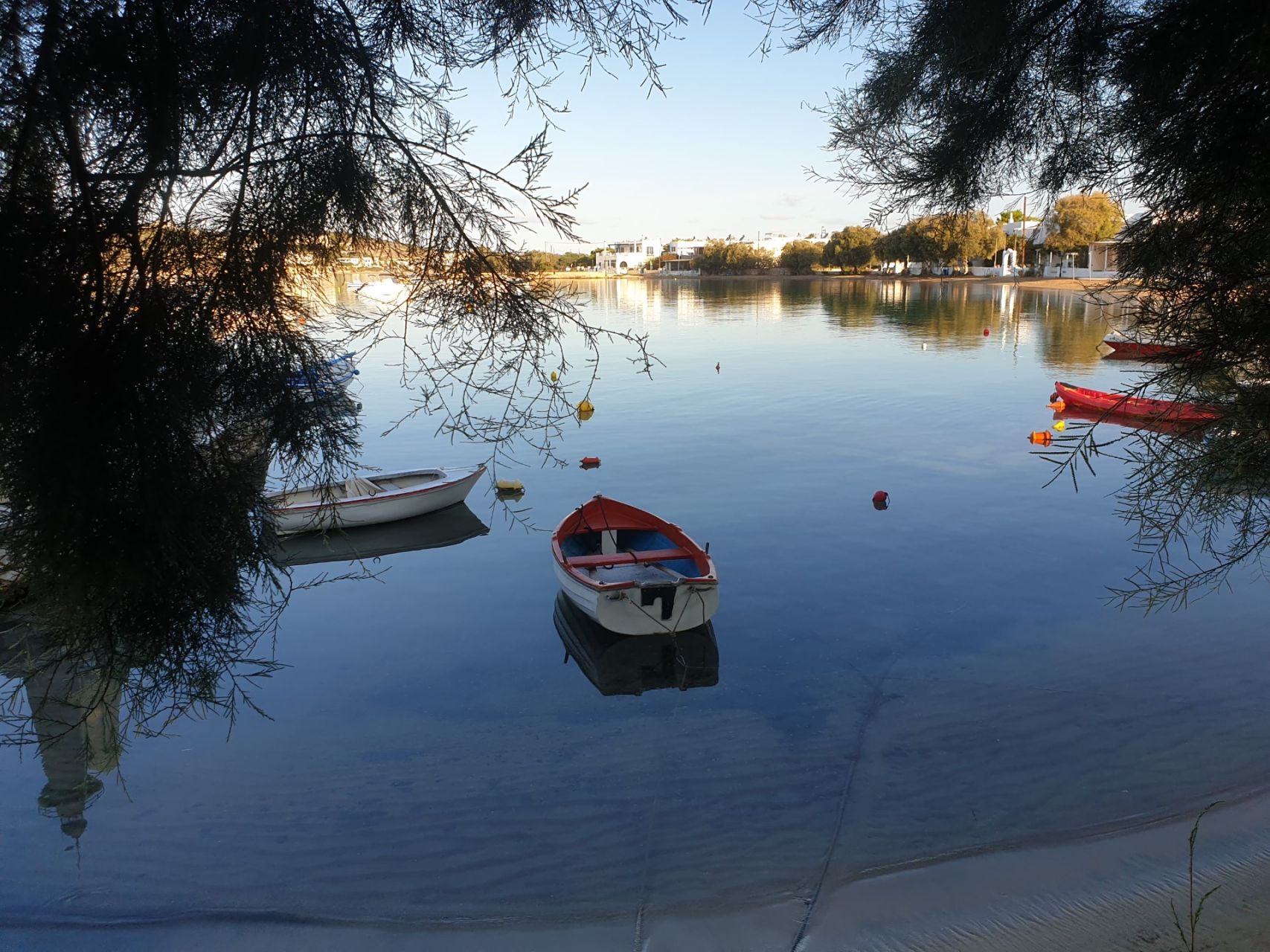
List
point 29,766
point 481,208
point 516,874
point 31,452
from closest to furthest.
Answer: point 31,452 < point 481,208 < point 516,874 < point 29,766

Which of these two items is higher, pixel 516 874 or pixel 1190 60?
pixel 1190 60

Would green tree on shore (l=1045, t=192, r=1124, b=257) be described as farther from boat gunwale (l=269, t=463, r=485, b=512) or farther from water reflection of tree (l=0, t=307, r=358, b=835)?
boat gunwale (l=269, t=463, r=485, b=512)

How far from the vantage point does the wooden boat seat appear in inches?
385

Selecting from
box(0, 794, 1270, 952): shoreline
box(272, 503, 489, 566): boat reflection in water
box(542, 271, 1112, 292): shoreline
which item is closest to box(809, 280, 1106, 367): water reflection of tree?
box(542, 271, 1112, 292): shoreline

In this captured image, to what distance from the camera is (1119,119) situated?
3568mm

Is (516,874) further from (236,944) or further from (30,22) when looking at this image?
(30,22)

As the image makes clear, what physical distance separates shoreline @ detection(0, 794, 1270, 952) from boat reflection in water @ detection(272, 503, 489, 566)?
7519 millimetres

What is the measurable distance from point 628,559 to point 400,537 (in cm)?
→ 528

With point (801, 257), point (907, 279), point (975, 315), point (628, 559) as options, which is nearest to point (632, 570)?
point (628, 559)

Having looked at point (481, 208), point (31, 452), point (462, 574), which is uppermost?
point (481, 208)

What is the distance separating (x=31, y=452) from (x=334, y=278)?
108cm

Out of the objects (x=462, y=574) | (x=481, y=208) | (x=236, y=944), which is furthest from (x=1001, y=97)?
(x=462, y=574)

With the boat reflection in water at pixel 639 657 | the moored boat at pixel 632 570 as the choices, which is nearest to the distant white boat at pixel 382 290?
the boat reflection in water at pixel 639 657

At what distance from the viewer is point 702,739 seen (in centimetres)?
725
